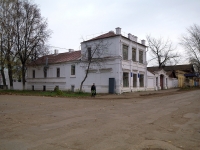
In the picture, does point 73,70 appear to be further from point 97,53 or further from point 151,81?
point 151,81

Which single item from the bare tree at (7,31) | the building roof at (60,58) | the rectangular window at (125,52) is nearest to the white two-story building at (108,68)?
the rectangular window at (125,52)

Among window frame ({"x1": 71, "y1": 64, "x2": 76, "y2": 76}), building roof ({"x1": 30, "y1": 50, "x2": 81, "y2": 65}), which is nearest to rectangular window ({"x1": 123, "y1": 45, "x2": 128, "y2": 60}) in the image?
window frame ({"x1": 71, "y1": 64, "x2": 76, "y2": 76})

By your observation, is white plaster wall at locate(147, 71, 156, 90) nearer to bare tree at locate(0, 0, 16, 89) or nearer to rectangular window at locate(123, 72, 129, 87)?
rectangular window at locate(123, 72, 129, 87)

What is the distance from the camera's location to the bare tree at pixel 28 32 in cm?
3344

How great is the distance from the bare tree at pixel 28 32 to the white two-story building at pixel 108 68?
13.8ft

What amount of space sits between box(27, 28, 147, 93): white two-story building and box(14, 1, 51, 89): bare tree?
4196 millimetres

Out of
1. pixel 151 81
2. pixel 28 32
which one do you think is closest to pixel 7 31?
pixel 28 32

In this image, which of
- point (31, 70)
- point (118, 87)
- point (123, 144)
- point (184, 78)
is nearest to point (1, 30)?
point (31, 70)

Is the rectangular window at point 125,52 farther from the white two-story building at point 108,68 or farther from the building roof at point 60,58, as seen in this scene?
the building roof at point 60,58

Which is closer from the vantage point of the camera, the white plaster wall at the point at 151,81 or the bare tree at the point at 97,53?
the bare tree at the point at 97,53

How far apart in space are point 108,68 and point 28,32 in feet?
51.6

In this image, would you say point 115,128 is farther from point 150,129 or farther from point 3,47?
point 3,47

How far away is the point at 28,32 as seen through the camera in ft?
112

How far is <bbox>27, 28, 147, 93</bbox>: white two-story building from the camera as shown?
2750 centimetres
